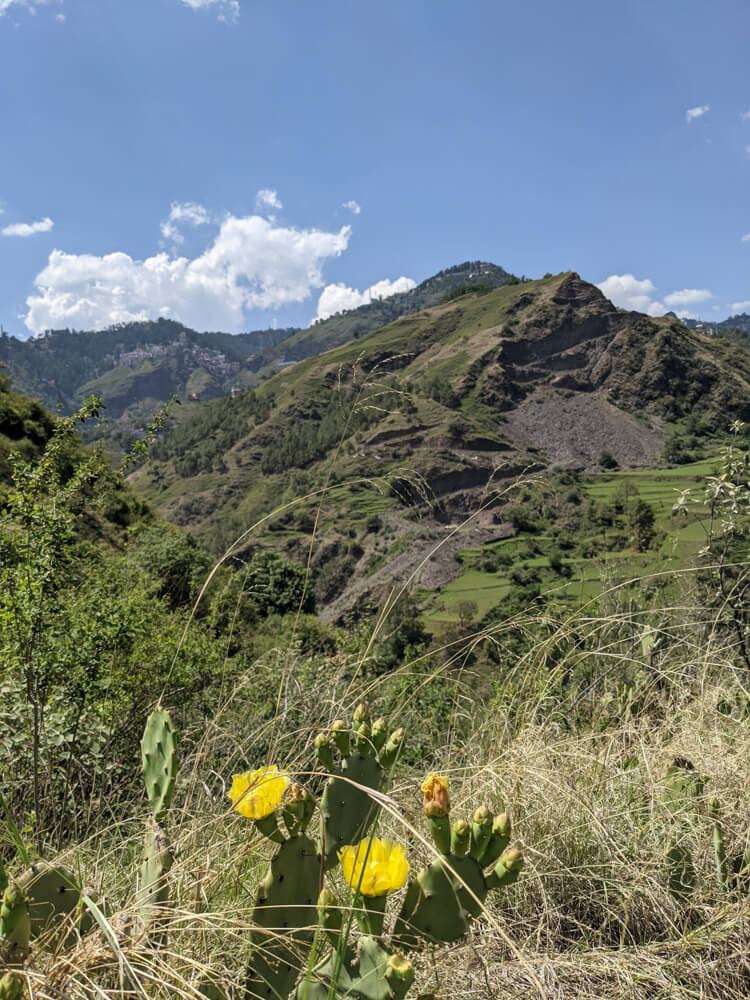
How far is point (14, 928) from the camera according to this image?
34.6 inches

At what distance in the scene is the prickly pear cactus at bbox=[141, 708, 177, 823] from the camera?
1354 millimetres

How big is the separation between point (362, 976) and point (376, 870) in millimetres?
175

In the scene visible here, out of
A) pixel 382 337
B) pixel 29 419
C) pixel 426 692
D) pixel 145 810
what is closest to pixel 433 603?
pixel 29 419

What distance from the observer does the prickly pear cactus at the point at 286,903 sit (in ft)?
3.18

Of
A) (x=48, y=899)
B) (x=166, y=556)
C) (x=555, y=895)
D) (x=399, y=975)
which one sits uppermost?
(x=399, y=975)

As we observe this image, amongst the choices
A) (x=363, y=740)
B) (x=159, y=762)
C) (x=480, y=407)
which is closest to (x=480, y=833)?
(x=363, y=740)

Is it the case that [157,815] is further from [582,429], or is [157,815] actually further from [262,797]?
[582,429]

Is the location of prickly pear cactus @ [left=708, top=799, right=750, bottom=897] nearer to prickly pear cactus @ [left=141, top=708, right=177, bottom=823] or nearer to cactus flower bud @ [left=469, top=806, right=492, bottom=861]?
cactus flower bud @ [left=469, top=806, right=492, bottom=861]

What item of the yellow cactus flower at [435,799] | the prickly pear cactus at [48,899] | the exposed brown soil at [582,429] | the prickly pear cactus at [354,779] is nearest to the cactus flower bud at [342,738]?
the prickly pear cactus at [354,779]

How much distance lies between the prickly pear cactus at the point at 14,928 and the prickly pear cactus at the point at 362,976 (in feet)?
1.44

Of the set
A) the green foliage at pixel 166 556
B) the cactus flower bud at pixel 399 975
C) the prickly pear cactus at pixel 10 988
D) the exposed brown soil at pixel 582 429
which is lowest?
the green foliage at pixel 166 556

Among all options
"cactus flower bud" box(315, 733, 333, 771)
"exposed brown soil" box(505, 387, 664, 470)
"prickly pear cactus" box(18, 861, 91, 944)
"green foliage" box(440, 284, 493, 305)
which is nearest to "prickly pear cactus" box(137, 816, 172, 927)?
"prickly pear cactus" box(18, 861, 91, 944)

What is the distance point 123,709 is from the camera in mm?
3514

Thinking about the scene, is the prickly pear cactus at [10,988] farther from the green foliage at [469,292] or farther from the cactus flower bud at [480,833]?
the green foliage at [469,292]
